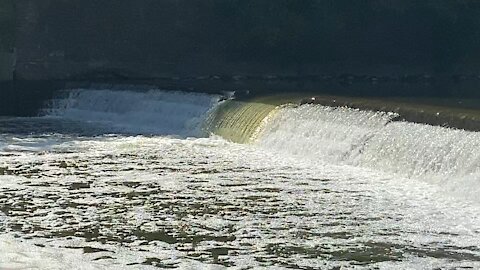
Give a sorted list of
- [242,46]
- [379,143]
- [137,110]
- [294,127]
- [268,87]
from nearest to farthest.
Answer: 1. [379,143]
2. [294,127]
3. [137,110]
4. [268,87]
5. [242,46]

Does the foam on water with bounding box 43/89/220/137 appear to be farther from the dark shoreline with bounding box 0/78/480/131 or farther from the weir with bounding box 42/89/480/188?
the dark shoreline with bounding box 0/78/480/131

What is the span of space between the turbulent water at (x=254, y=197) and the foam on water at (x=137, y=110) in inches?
43.2

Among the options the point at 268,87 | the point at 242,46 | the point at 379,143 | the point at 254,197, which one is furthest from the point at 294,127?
the point at 242,46

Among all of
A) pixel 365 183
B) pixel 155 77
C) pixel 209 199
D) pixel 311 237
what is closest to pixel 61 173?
pixel 209 199

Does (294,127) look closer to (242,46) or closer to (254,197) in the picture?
(254,197)

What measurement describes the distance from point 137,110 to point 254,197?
439 inches

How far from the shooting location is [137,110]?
73.4 ft

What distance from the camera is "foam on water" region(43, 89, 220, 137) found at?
66.8 feet

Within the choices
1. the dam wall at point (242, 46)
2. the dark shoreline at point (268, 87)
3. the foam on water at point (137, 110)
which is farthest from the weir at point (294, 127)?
the dam wall at point (242, 46)

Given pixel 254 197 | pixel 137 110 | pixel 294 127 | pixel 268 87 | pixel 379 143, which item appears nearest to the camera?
pixel 254 197

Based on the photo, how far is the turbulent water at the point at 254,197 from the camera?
8727mm

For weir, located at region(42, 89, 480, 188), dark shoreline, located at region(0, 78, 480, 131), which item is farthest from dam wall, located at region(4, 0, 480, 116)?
weir, located at region(42, 89, 480, 188)

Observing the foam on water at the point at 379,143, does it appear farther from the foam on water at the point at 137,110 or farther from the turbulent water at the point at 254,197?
the foam on water at the point at 137,110

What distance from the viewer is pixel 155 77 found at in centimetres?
2970
